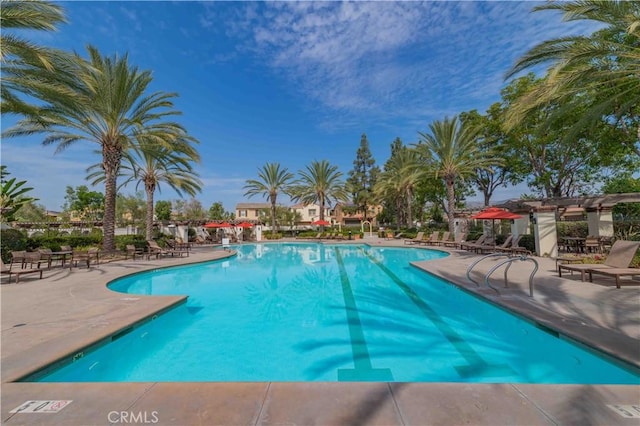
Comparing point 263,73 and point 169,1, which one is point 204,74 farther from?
point 169,1

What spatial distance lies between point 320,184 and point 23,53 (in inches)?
1221

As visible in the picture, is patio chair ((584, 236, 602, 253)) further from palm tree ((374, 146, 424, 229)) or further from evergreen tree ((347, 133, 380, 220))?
evergreen tree ((347, 133, 380, 220))

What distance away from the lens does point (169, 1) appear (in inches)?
394

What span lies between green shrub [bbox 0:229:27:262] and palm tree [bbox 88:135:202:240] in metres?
6.86

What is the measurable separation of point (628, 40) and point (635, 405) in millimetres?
18508

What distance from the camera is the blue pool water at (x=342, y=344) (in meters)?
4.44

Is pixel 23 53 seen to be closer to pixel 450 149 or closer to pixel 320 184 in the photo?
pixel 450 149

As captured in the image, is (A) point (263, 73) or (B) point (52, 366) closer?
(B) point (52, 366)

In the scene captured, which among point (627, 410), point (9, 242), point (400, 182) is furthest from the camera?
point (400, 182)

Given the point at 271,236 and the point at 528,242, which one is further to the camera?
the point at 271,236

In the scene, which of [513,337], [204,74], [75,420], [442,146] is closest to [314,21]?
[204,74]

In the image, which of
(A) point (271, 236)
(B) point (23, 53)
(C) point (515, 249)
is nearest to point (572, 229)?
(C) point (515, 249)

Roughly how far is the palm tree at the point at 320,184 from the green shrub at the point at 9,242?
89.0 ft

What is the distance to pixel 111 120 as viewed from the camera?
15656mm
